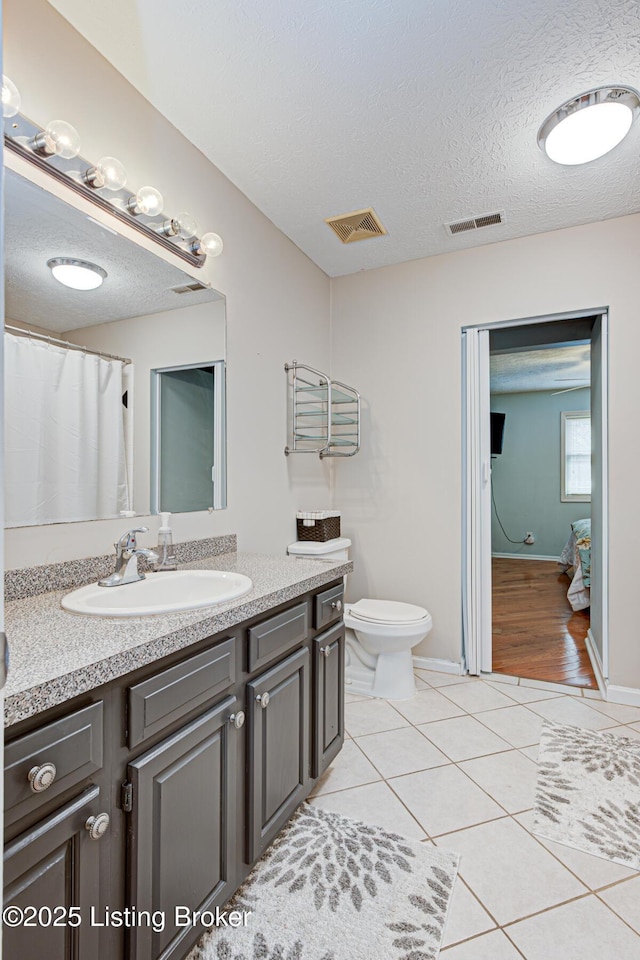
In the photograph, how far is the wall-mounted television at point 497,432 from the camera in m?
6.75

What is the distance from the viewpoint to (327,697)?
71.7 inches

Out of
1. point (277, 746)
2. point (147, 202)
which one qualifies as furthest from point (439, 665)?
point (147, 202)

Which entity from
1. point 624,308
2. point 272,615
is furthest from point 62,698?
point 624,308

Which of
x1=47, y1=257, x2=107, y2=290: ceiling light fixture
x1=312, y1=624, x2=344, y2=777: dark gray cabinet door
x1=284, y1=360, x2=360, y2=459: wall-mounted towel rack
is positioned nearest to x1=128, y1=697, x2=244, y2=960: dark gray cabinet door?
x1=312, y1=624, x2=344, y2=777: dark gray cabinet door

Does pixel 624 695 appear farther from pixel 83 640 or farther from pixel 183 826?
pixel 83 640

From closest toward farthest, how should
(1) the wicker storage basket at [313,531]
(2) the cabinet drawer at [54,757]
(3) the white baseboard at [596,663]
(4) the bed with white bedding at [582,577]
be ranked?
1. (2) the cabinet drawer at [54,757]
2. (3) the white baseboard at [596,663]
3. (1) the wicker storage basket at [313,531]
4. (4) the bed with white bedding at [582,577]

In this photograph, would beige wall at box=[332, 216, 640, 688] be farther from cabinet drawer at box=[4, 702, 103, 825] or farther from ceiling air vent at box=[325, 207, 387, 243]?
cabinet drawer at box=[4, 702, 103, 825]

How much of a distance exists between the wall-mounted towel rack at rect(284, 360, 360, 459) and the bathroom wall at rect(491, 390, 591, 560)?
4.44 m

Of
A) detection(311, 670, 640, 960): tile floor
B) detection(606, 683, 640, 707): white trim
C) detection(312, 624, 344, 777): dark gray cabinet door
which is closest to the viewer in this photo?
detection(311, 670, 640, 960): tile floor

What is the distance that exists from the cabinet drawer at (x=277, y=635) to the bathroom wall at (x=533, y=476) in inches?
236

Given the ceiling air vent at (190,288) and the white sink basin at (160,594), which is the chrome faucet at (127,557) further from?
the ceiling air vent at (190,288)

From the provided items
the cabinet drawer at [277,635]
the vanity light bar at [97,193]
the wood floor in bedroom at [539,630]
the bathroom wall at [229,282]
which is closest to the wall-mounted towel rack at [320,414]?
the bathroom wall at [229,282]

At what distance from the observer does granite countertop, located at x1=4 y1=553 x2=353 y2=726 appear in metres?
0.81

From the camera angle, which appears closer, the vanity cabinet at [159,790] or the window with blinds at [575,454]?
the vanity cabinet at [159,790]
